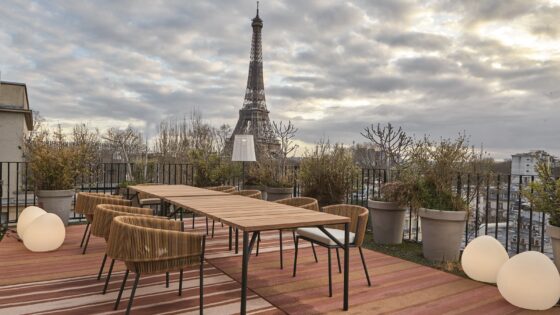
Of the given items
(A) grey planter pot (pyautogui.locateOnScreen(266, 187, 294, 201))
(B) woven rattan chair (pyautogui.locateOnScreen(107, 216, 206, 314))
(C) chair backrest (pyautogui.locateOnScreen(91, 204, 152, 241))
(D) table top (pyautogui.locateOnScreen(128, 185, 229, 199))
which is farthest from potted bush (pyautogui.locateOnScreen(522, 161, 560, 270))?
(A) grey planter pot (pyautogui.locateOnScreen(266, 187, 294, 201))

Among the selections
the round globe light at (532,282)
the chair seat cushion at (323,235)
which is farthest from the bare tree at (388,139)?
the round globe light at (532,282)

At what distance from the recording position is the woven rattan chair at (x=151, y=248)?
2074 mm

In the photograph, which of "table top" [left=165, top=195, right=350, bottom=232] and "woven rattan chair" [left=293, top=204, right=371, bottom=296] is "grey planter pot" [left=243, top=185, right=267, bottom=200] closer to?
"woven rattan chair" [left=293, top=204, right=371, bottom=296]

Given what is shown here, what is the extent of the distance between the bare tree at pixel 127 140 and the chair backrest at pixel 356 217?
498 inches

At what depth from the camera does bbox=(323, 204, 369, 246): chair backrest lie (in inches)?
112

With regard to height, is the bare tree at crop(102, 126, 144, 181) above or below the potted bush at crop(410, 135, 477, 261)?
above

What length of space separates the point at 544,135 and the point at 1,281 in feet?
21.7

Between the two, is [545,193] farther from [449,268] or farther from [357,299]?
[357,299]

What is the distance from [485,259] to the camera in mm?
3131

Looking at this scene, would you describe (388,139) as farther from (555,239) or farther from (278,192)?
(555,239)

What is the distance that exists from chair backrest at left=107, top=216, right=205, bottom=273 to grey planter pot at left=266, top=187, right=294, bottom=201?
3919 millimetres

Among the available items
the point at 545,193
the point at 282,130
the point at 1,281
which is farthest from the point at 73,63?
the point at 545,193

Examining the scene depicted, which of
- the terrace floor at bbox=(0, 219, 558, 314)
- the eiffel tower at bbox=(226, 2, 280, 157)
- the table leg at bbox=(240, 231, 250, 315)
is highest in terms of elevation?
the eiffel tower at bbox=(226, 2, 280, 157)

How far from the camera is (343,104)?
1145cm
